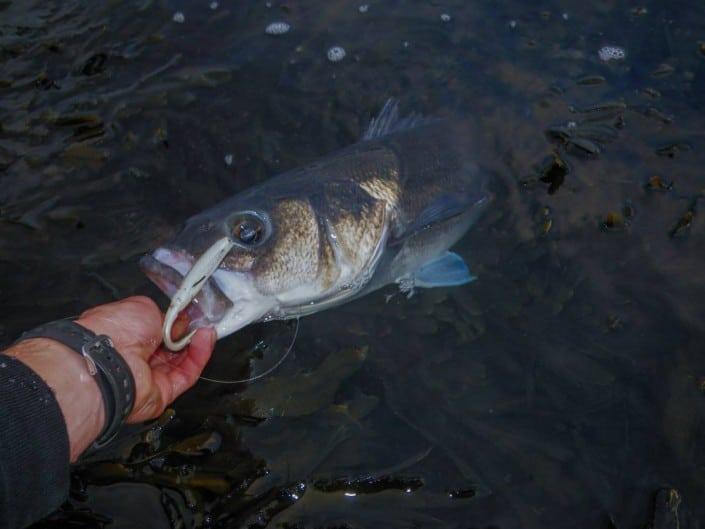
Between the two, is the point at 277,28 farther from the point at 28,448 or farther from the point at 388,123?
the point at 28,448

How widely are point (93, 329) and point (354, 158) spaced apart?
6.22ft

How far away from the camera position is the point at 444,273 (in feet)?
12.8

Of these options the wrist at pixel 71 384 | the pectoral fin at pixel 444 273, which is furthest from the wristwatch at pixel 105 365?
the pectoral fin at pixel 444 273

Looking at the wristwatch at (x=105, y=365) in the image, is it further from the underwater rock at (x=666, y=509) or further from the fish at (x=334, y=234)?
the underwater rock at (x=666, y=509)

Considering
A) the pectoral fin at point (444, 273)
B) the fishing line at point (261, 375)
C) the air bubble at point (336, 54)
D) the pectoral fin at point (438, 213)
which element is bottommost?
the fishing line at point (261, 375)

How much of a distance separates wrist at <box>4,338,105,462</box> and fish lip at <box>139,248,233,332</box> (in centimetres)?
51

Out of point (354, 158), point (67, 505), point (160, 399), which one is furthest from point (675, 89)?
point (67, 505)

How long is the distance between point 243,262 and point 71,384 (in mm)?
957

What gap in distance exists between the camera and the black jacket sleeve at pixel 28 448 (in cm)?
212

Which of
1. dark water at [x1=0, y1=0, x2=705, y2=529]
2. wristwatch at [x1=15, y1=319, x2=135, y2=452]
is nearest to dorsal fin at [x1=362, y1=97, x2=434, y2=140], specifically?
dark water at [x1=0, y1=0, x2=705, y2=529]

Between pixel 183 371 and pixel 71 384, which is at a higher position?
pixel 71 384

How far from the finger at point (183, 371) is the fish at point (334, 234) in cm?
11

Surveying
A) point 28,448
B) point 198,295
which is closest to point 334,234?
point 198,295

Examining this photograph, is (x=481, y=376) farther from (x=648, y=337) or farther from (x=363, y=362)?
(x=648, y=337)
